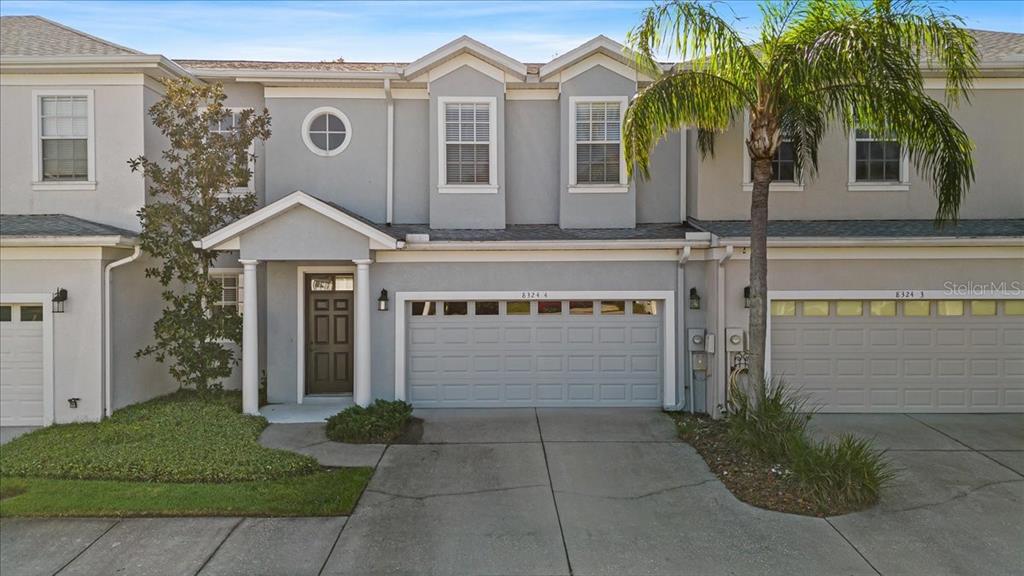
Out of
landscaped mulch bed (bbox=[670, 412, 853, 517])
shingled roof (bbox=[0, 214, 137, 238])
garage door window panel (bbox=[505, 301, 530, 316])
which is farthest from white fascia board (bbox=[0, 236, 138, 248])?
landscaped mulch bed (bbox=[670, 412, 853, 517])

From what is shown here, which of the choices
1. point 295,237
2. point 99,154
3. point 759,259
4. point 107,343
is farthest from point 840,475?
point 99,154

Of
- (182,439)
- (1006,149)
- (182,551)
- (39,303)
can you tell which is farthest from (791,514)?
(39,303)

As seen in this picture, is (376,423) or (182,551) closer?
(182,551)

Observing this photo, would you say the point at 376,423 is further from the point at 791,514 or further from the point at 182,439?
the point at 791,514

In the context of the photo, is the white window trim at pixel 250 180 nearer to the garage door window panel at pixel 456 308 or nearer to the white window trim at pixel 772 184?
the garage door window panel at pixel 456 308

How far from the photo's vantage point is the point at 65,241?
927 cm

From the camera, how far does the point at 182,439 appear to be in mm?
8391

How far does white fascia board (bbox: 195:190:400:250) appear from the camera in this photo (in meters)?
9.83

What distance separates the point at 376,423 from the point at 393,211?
4094 millimetres

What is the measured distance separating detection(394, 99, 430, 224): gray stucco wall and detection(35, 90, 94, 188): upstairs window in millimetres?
4819

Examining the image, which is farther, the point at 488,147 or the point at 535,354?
the point at 488,147

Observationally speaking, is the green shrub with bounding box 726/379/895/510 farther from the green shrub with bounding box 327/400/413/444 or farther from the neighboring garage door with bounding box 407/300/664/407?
the green shrub with bounding box 327/400/413/444

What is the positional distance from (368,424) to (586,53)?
6.88 meters

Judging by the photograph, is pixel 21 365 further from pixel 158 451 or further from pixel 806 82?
pixel 806 82
